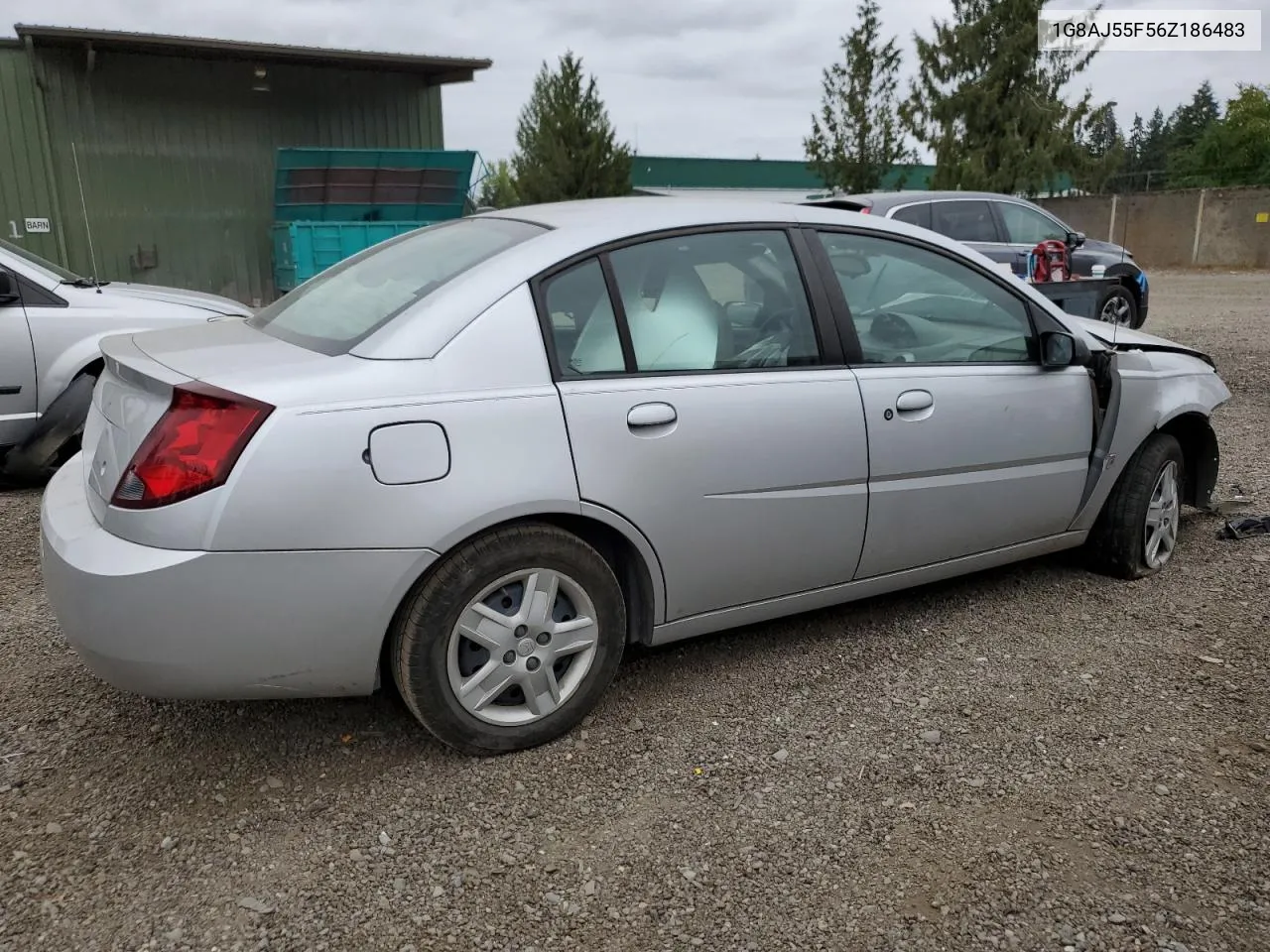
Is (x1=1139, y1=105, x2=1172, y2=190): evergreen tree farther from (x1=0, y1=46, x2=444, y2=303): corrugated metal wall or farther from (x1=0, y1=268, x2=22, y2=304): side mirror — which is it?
(x1=0, y1=268, x2=22, y2=304): side mirror

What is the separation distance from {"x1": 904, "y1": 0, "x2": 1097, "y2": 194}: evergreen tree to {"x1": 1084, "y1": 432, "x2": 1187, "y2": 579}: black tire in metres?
24.7

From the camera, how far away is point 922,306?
3598mm

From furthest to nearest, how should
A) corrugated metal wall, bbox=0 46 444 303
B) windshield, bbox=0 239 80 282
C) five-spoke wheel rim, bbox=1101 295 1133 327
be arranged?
corrugated metal wall, bbox=0 46 444 303, five-spoke wheel rim, bbox=1101 295 1133 327, windshield, bbox=0 239 80 282

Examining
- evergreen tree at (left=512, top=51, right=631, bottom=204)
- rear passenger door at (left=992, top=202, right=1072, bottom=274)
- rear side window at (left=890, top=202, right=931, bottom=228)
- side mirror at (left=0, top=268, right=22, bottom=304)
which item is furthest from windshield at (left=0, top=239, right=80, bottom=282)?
evergreen tree at (left=512, top=51, right=631, bottom=204)

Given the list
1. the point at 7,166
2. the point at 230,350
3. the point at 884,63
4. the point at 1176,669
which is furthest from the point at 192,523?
the point at 884,63

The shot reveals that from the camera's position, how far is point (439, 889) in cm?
231

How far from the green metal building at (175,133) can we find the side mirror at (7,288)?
8.50 meters

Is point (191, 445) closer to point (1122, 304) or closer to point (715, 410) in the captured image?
point (715, 410)

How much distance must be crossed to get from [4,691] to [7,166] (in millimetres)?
12111

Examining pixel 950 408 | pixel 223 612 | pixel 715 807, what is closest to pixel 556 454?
pixel 223 612

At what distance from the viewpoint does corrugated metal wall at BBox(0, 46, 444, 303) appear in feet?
43.0

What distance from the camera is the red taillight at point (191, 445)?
2.36 metres

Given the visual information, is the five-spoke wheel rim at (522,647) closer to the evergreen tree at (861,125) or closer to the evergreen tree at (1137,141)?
the evergreen tree at (861,125)

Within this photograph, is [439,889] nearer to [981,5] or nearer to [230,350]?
[230,350]
